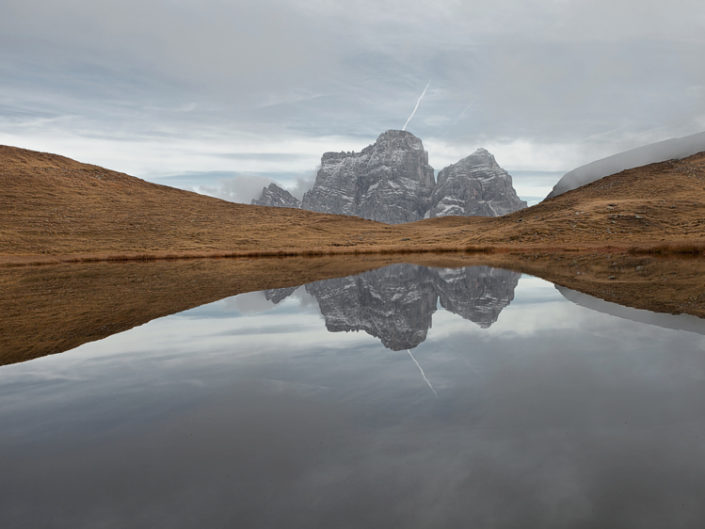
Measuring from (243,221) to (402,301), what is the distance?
103488mm

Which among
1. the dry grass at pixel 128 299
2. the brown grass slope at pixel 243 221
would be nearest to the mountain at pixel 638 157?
the brown grass slope at pixel 243 221

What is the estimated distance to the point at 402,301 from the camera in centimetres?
1984

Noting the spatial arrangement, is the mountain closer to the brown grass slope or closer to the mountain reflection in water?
the brown grass slope

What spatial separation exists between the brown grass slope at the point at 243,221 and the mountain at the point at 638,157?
9.05 metres

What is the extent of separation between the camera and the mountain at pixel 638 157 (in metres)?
128

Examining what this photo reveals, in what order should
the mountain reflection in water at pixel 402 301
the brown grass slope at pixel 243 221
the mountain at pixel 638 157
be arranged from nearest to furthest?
the mountain reflection in water at pixel 402 301, the brown grass slope at pixel 243 221, the mountain at pixel 638 157

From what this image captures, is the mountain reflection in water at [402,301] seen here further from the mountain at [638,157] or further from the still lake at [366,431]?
the mountain at [638,157]

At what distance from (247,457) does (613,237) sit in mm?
85473

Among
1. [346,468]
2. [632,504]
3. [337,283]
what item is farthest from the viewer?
[337,283]

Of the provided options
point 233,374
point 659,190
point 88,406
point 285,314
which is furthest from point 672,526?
point 659,190

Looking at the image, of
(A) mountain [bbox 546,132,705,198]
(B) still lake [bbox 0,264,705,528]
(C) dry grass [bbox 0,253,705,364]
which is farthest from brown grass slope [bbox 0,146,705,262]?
(B) still lake [bbox 0,264,705,528]

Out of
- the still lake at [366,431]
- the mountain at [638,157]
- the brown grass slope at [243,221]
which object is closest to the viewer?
the still lake at [366,431]

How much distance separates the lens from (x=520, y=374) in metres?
8.77

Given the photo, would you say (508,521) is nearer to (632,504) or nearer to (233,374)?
(632,504)
